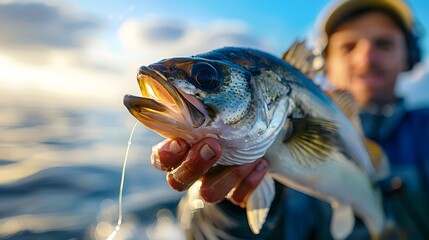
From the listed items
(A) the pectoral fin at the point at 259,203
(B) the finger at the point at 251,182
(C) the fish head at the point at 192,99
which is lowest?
(A) the pectoral fin at the point at 259,203

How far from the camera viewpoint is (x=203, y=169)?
108cm

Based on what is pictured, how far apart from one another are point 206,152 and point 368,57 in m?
2.52

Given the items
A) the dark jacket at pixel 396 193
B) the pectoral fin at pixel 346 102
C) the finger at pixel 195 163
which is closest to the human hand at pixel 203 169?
the finger at pixel 195 163

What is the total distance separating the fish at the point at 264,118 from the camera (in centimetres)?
93

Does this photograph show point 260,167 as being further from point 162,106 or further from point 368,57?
point 368,57

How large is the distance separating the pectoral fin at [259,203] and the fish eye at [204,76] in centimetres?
53

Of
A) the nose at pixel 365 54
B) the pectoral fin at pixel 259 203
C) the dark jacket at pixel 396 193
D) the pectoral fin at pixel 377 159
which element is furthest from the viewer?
the nose at pixel 365 54

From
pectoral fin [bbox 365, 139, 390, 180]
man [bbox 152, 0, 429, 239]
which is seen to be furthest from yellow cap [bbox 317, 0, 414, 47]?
pectoral fin [bbox 365, 139, 390, 180]

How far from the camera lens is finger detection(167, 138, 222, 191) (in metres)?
1.00

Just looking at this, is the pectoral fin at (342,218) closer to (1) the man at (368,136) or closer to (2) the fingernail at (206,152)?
(1) the man at (368,136)

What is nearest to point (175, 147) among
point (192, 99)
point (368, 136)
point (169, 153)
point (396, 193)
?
point (169, 153)

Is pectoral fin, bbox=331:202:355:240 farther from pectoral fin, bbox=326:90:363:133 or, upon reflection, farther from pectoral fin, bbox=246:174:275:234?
pectoral fin, bbox=246:174:275:234

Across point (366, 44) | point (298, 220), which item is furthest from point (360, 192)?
point (366, 44)

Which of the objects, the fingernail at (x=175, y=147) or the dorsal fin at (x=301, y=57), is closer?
the fingernail at (x=175, y=147)
